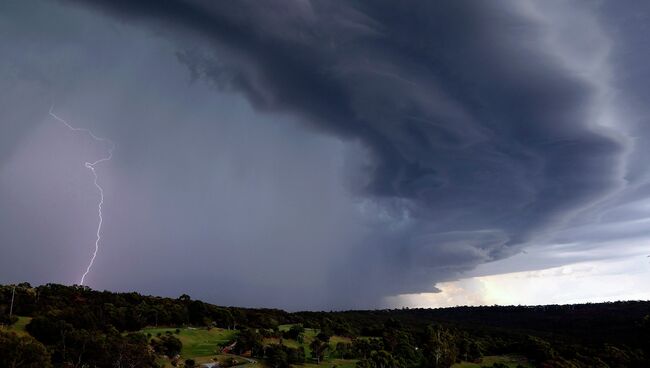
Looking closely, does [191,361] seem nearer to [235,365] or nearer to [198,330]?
[235,365]

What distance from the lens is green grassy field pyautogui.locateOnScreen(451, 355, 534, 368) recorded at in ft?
424

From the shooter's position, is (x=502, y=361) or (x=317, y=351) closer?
(x=317, y=351)

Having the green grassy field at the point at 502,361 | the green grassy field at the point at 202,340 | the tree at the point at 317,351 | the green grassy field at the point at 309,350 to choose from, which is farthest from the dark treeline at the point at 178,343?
the green grassy field at the point at 202,340

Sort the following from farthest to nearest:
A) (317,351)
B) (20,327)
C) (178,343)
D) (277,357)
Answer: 1. (317,351)
2. (277,357)
3. (178,343)
4. (20,327)

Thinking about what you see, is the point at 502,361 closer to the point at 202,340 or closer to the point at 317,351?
the point at 317,351

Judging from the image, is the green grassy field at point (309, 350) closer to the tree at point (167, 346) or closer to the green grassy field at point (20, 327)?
the tree at point (167, 346)

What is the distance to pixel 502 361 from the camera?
135 m

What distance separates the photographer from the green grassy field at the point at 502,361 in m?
129

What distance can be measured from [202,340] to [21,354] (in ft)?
163

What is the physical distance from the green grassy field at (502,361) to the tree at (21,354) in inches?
3973

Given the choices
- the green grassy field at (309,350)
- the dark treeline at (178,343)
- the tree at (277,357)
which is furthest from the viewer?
the green grassy field at (309,350)

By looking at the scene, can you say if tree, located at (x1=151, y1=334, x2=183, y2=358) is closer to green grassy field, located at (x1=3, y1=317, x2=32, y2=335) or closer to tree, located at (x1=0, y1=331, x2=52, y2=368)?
green grassy field, located at (x1=3, y1=317, x2=32, y2=335)

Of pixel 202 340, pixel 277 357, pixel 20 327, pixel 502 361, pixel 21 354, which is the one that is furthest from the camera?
pixel 502 361

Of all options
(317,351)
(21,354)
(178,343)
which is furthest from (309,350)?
(21,354)
